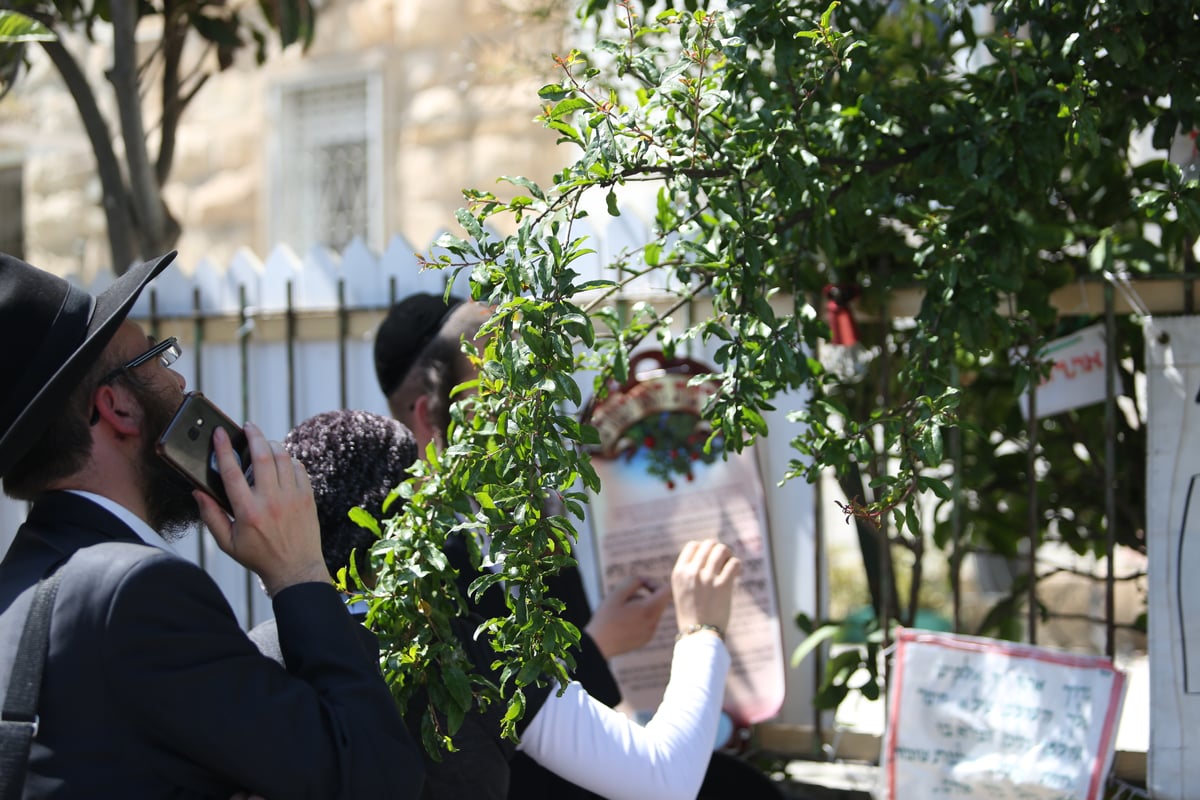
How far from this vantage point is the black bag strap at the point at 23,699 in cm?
136

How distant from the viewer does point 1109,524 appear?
111 inches

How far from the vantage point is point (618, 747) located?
80.3 inches

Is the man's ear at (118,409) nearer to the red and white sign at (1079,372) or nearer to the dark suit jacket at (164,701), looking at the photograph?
the dark suit jacket at (164,701)

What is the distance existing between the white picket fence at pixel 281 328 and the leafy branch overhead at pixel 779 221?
0.94m

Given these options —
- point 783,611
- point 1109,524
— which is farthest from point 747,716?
point 1109,524

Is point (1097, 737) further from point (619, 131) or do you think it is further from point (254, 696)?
point (254, 696)

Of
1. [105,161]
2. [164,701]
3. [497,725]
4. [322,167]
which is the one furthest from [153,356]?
[322,167]

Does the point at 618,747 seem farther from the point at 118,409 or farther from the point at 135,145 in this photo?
the point at 135,145

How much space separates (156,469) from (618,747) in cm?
89

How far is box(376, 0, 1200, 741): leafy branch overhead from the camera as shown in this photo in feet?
5.72

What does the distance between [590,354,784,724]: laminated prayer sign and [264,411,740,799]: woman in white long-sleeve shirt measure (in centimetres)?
80

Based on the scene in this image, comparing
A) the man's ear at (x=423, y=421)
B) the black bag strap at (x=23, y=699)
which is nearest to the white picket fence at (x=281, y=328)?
the man's ear at (x=423, y=421)

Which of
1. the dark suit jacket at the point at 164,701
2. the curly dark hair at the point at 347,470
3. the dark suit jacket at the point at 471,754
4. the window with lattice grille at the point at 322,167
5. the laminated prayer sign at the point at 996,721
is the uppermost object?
the window with lattice grille at the point at 322,167

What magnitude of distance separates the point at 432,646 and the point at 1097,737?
1507 mm
